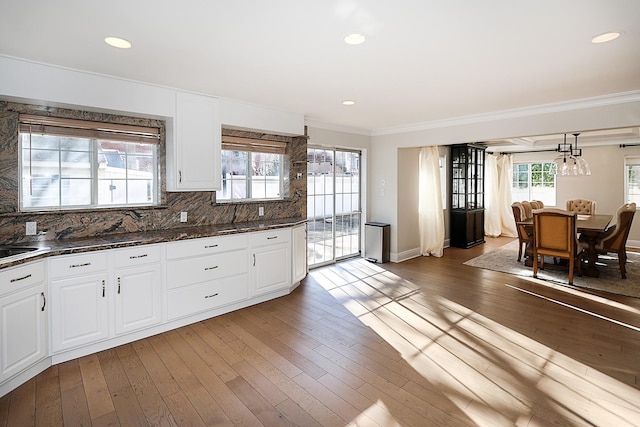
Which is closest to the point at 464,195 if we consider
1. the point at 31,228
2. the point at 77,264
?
the point at 77,264

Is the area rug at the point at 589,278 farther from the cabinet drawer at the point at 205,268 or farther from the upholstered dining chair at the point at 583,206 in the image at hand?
the cabinet drawer at the point at 205,268

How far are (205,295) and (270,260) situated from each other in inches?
34.8

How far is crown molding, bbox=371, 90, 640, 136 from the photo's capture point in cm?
375

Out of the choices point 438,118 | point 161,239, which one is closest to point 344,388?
point 161,239

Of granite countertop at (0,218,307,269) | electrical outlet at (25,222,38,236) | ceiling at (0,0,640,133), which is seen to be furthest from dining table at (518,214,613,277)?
electrical outlet at (25,222,38,236)

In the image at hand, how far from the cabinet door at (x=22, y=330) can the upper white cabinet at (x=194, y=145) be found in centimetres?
159

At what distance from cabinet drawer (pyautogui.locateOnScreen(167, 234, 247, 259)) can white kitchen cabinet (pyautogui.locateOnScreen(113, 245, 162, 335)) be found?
0.46 ft

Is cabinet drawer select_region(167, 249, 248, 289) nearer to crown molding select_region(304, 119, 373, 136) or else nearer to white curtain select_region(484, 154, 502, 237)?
crown molding select_region(304, 119, 373, 136)

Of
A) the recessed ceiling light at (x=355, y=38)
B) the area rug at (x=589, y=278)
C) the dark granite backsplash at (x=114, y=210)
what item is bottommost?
the area rug at (x=589, y=278)

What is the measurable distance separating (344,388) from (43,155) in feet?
10.9

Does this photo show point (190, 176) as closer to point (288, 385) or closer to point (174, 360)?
point (174, 360)

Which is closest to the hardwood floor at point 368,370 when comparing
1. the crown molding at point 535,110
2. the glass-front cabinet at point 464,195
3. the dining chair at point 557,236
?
the dining chair at point 557,236

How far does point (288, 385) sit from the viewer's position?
243 cm

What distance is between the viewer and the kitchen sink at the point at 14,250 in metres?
2.43
